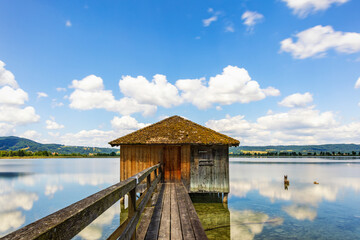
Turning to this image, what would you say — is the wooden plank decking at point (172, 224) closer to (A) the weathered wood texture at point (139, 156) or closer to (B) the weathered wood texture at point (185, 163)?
(B) the weathered wood texture at point (185, 163)

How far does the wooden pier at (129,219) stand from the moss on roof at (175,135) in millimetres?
5796

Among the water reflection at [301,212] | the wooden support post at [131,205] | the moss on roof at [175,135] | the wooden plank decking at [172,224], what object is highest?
the moss on roof at [175,135]

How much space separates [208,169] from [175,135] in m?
3.17

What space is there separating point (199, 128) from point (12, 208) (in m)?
19.1

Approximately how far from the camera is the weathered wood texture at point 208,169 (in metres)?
15.4

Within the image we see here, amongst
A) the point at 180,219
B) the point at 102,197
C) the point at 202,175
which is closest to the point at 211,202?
the point at 202,175

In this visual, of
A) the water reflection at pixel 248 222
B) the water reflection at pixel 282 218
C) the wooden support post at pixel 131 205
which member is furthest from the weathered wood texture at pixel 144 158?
the wooden support post at pixel 131 205

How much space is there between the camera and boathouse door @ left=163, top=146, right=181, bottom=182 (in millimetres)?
15859

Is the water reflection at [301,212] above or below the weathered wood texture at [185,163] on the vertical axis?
below

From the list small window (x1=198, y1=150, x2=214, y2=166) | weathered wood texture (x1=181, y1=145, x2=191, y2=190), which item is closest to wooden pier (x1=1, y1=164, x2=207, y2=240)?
weathered wood texture (x1=181, y1=145, x2=191, y2=190)

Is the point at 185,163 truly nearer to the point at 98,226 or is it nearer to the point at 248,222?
the point at 248,222

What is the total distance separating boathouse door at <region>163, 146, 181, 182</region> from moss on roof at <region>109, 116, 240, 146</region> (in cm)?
117

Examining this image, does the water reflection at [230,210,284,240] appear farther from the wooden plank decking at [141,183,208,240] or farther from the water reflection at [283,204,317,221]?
the wooden plank decking at [141,183,208,240]

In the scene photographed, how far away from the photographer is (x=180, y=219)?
619 cm
